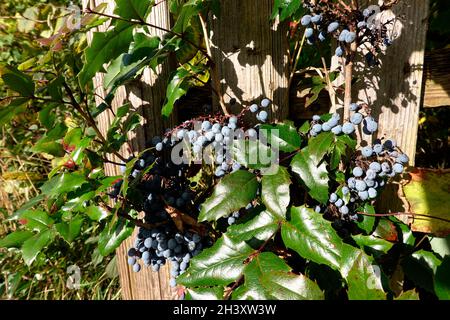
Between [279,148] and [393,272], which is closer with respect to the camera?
[279,148]

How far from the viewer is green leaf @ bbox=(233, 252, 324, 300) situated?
79 cm

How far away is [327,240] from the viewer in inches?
35.7

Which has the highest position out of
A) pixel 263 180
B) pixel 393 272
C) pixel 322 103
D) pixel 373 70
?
pixel 373 70

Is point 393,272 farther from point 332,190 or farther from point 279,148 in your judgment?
point 279,148

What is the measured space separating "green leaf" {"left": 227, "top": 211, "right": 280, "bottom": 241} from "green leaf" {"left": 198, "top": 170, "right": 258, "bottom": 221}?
9 cm

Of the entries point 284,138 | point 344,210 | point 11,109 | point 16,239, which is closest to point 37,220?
point 16,239

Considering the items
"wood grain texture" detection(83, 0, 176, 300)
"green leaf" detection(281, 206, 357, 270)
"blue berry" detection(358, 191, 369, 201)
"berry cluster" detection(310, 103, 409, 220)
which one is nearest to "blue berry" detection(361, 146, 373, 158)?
"berry cluster" detection(310, 103, 409, 220)

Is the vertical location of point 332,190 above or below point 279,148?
below

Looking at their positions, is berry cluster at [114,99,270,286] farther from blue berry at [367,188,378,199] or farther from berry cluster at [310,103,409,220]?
blue berry at [367,188,378,199]

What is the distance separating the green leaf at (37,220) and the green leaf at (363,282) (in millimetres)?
818

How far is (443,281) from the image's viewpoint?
32.1 inches

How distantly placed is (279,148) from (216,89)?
321 mm

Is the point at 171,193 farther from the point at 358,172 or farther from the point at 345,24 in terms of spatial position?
the point at 345,24
